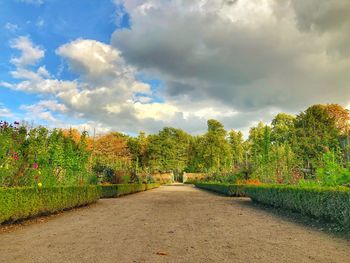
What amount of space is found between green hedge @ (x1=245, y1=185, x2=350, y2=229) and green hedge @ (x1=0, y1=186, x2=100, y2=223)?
7221 mm

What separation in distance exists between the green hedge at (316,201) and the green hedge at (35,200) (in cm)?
722

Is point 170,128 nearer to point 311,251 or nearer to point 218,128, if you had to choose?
point 218,128

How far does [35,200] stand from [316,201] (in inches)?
288

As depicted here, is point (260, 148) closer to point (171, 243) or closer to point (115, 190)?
point (115, 190)

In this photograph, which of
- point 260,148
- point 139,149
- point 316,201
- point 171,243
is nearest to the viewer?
point 171,243

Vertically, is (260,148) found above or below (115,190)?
above

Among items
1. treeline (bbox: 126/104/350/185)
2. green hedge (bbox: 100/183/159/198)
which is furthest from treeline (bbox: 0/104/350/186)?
green hedge (bbox: 100/183/159/198)

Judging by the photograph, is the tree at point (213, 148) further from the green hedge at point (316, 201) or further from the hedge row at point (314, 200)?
the green hedge at point (316, 201)

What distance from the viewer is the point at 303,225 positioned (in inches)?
300

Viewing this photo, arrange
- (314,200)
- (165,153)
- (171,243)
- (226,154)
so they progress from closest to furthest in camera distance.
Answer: (171,243) < (314,200) < (226,154) < (165,153)

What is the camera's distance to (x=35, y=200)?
8383 millimetres

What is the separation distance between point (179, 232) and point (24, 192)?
4.07 metres

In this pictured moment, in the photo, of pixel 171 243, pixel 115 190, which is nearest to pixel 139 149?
pixel 115 190

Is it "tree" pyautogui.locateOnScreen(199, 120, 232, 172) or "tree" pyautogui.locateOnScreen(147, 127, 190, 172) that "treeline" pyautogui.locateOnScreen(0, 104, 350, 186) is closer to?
"tree" pyautogui.locateOnScreen(199, 120, 232, 172)
